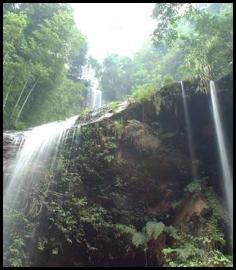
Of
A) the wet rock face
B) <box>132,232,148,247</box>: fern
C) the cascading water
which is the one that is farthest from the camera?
the wet rock face

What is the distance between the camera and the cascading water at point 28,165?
329 inches

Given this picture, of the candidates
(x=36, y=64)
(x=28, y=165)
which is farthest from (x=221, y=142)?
(x=36, y=64)

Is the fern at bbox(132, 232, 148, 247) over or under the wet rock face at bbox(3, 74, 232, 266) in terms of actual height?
under

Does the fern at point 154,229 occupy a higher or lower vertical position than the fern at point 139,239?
higher

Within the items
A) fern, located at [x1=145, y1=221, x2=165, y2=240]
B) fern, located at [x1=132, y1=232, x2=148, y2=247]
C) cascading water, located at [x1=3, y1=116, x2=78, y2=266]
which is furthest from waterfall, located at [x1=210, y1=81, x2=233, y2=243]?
cascading water, located at [x1=3, y1=116, x2=78, y2=266]

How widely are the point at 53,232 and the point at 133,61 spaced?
19.2 metres

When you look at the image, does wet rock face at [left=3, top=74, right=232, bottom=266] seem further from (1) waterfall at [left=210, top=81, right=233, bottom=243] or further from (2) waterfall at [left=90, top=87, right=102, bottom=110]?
(2) waterfall at [left=90, top=87, right=102, bottom=110]

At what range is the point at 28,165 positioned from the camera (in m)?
9.24

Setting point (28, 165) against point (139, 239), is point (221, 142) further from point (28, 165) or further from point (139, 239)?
point (28, 165)

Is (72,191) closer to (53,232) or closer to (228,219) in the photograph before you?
(53,232)

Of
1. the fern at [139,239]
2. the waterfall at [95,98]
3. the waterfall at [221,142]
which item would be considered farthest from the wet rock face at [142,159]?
the waterfall at [95,98]

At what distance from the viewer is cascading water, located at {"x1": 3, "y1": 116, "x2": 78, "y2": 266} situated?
8.37 meters

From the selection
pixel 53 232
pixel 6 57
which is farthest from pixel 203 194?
pixel 6 57

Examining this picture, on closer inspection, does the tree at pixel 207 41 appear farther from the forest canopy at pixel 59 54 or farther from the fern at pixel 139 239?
the fern at pixel 139 239
